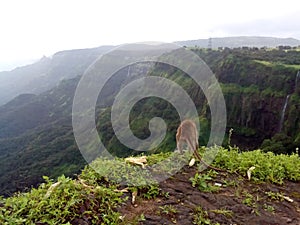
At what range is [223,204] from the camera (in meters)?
5.09

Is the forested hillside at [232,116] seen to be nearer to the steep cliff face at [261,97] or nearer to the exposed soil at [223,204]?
the steep cliff face at [261,97]

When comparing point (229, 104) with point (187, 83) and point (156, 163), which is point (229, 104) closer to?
point (187, 83)

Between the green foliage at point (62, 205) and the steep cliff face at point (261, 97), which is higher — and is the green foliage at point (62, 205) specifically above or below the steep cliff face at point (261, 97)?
above

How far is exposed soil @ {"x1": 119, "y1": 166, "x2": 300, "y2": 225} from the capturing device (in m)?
4.69

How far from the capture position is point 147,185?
522cm

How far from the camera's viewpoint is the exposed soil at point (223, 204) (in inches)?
185

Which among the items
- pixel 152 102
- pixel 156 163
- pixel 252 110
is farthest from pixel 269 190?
pixel 152 102

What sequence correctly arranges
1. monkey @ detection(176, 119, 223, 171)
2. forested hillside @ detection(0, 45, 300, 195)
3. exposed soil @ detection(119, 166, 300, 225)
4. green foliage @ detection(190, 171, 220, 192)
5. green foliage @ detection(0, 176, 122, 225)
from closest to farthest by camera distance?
green foliage @ detection(0, 176, 122, 225)
exposed soil @ detection(119, 166, 300, 225)
green foliage @ detection(190, 171, 220, 192)
monkey @ detection(176, 119, 223, 171)
forested hillside @ detection(0, 45, 300, 195)

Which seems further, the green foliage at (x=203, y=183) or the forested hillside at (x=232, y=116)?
the forested hillside at (x=232, y=116)

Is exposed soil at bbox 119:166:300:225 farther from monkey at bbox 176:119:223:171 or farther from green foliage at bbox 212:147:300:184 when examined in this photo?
monkey at bbox 176:119:223:171

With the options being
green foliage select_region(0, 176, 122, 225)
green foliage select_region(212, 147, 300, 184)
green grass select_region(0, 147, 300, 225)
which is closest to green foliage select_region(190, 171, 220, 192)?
green grass select_region(0, 147, 300, 225)

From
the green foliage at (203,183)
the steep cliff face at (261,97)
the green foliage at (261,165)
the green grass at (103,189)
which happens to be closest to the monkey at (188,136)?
the green grass at (103,189)

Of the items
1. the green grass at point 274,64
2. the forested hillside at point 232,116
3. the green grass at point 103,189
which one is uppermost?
the green grass at point 103,189

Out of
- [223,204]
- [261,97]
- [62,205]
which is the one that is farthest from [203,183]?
[261,97]
